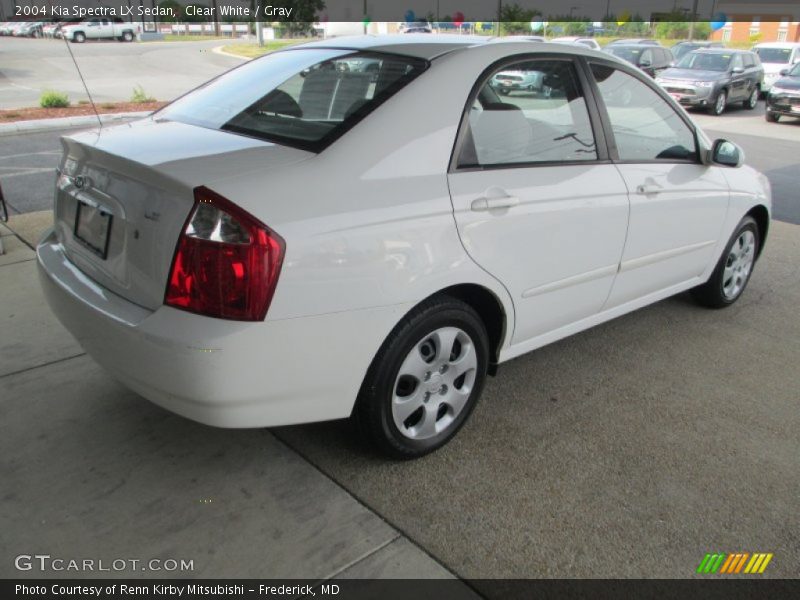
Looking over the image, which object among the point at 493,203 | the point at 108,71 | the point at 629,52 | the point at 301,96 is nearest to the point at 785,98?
the point at 629,52

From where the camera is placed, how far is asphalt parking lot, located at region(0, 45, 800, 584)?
92.0 inches

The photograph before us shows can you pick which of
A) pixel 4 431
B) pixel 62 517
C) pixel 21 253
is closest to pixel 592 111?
pixel 62 517

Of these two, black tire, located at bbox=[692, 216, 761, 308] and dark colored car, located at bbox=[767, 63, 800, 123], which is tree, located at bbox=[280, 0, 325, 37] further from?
black tire, located at bbox=[692, 216, 761, 308]

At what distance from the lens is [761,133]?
14312 mm

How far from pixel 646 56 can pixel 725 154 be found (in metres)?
17.6

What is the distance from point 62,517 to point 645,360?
303cm

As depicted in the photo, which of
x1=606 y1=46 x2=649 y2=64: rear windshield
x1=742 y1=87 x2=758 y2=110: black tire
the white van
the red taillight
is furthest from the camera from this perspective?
the white van

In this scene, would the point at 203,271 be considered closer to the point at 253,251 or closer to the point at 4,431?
the point at 253,251

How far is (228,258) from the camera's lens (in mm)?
2154

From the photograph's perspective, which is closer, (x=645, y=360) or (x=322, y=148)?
(x=322, y=148)

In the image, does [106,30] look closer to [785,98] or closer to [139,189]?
[785,98]

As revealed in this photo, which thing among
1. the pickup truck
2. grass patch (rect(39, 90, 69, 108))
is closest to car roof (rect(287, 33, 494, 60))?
grass patch (rect(39, 90, 69, 108))

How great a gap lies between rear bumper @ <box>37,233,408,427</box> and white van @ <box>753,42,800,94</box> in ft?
72.4
